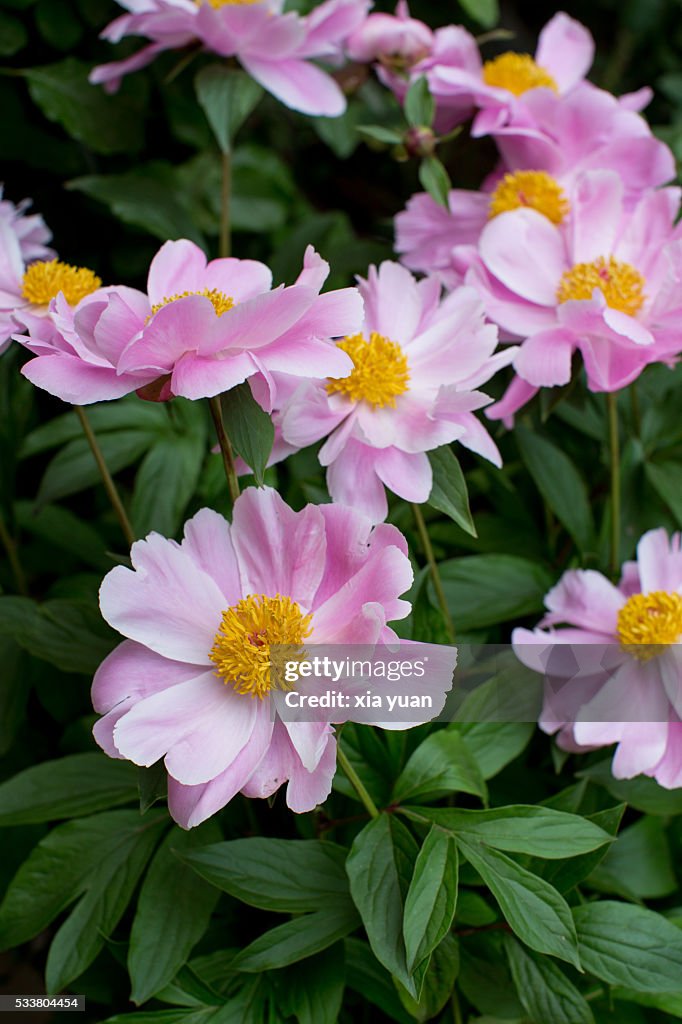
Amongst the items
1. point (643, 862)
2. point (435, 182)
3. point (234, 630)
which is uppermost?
point (435, 182)

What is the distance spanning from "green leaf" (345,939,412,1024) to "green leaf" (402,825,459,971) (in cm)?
14

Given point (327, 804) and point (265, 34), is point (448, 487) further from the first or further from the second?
point (265, 34)

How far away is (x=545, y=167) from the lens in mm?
885

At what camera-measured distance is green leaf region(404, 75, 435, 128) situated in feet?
2.78

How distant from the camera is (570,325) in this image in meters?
0.71

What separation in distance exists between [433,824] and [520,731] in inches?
6.0

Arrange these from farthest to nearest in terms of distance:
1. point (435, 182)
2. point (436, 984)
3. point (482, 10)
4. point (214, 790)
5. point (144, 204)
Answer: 1. point (482, 10)
2. point (144, 204)
3. point (435, 182)
4. point (436, 984)
5. point (214, 790)

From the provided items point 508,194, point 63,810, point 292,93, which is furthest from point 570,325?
point 63,810

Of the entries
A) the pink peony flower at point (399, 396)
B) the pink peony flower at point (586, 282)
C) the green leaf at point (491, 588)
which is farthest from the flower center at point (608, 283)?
the green leaf at point (491, 588)

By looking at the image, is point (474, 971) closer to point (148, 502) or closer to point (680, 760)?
point (680, 760)

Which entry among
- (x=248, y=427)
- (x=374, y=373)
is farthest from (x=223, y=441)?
(x=374, y=373)

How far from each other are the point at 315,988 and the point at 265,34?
0.79 meters

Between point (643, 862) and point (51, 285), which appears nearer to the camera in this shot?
point (51, 285)

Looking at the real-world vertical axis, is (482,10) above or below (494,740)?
above
